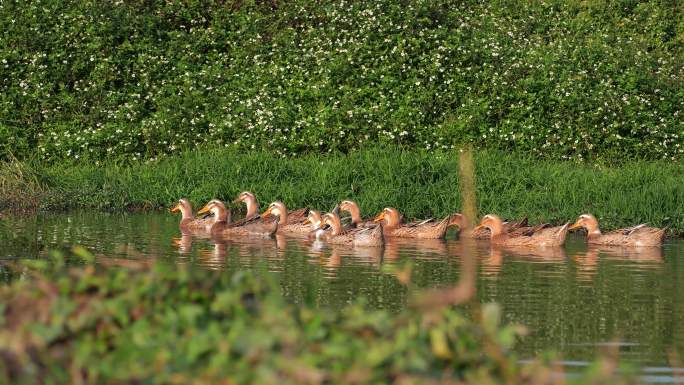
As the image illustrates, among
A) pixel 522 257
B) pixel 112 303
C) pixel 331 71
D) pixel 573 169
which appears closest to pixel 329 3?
pixel 331 71

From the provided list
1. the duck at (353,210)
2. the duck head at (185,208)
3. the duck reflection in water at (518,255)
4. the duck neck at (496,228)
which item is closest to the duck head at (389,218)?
the duck at (353,210)

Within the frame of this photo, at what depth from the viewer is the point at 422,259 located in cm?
1850

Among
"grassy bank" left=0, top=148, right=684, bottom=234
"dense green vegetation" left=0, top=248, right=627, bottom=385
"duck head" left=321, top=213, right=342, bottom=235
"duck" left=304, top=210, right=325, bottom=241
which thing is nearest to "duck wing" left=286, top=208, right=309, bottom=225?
"duck" left=304, top=210, right=325, bottom=241

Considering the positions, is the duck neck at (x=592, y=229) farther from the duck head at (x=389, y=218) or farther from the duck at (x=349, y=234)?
the duck at (x=349, y=234)

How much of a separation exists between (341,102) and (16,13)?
7.64 metres

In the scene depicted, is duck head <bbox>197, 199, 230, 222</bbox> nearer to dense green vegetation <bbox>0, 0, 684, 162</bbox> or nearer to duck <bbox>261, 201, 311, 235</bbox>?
duck <bbox>261, 201, 311, 235</bbox>

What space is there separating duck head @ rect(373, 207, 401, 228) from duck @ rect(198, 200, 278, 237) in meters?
1.56

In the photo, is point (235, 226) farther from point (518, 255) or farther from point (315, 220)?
point (518, 255)

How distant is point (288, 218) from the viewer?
73.2 ft

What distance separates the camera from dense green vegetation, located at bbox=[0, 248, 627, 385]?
711 centimetres

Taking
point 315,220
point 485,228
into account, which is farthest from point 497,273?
point 315,220

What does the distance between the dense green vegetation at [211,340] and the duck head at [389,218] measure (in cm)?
1343

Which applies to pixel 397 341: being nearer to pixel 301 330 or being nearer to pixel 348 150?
pixel 301 330

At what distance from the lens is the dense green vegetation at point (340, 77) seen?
26.2 m
